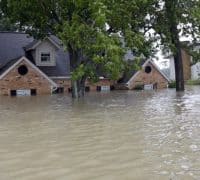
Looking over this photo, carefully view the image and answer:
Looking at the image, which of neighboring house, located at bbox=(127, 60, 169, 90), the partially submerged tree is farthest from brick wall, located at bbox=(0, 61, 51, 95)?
neighboring house, located at bbox=(127, 60, 169, 90)

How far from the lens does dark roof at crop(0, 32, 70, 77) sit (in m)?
35.4

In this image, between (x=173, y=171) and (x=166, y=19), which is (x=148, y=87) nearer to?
(x=166, y=19)

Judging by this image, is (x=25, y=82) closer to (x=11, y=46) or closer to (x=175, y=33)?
(x=11, y=46)

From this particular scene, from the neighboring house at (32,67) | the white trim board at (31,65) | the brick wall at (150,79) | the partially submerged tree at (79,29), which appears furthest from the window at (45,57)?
the brick wall at (150,79)

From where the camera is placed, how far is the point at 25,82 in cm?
3378

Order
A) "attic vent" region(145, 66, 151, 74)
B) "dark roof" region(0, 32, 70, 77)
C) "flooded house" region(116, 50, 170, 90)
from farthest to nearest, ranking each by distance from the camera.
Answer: "attic vent" region(145, 66, 151, 74)
"flooded house" region(116, 50, 170, 90)
"dark roof" region(0, 32, 70, 77)

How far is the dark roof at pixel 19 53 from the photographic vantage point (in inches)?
1394

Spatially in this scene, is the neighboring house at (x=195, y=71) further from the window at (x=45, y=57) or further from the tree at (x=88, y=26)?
the tree at (x=88, y=26)

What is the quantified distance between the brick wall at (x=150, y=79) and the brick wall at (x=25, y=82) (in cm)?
969

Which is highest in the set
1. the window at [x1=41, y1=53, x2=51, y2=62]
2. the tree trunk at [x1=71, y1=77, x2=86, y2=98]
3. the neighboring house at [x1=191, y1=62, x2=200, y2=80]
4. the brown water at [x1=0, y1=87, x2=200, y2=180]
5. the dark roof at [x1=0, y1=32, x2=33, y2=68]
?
the dark roof at [x1=0, y1=32, x2=33, y2=68]

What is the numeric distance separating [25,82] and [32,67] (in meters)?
1.32

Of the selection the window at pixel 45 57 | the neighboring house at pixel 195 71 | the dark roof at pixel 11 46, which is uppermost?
the dark roof at pixel 11 46

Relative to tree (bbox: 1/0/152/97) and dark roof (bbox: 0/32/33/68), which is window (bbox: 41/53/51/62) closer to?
dark roof (bbox: 0/32/33/68)

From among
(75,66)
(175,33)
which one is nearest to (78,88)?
(75,66)
